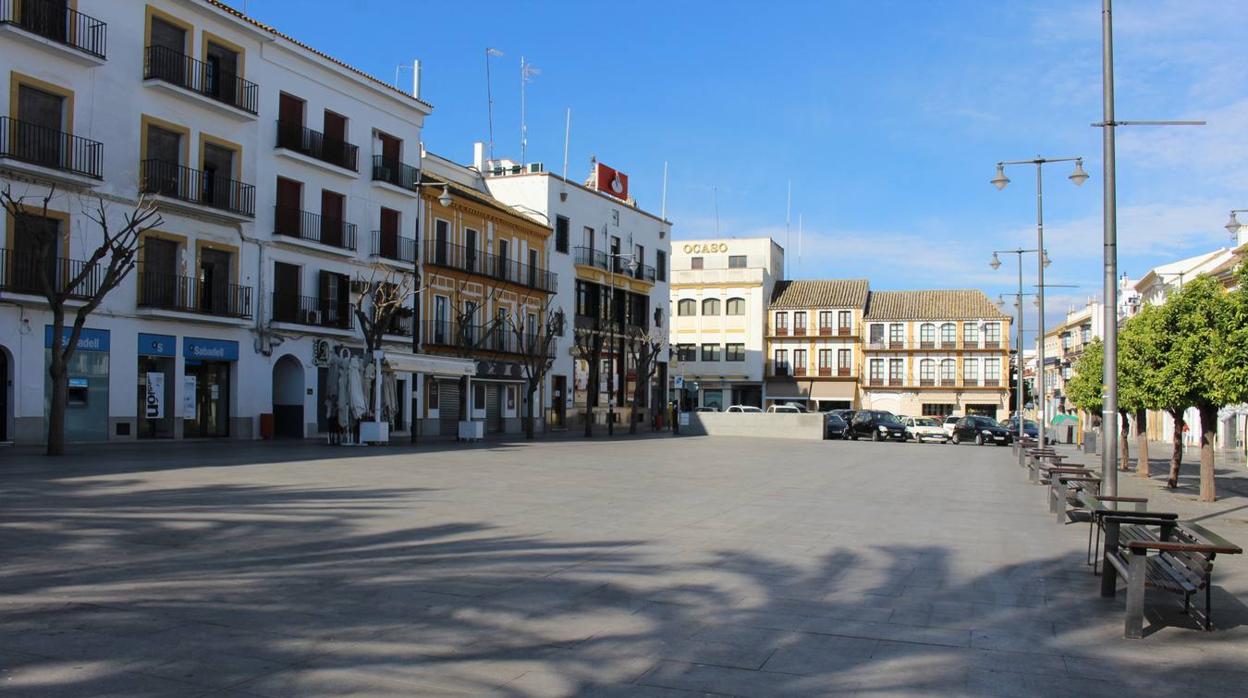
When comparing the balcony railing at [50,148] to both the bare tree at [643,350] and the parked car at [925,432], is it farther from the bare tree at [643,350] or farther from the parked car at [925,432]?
the parked car at [925,432]

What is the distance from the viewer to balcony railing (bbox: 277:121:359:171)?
34500 mm

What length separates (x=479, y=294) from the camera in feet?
148

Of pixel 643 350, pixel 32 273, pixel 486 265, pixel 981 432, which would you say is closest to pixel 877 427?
pixel 981 432

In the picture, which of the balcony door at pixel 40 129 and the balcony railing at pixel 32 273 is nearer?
the balcony railing at pixel 32 273

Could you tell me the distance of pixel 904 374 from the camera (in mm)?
80500

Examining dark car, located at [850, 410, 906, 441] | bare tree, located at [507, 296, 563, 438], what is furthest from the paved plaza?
dark car, located at [850, 410, 906, 441]

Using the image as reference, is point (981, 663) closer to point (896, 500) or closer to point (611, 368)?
point (896, 500)

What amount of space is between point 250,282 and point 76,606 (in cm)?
2774

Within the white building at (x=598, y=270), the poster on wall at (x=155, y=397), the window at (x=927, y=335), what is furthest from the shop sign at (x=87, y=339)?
the window at (x=927, y=335)

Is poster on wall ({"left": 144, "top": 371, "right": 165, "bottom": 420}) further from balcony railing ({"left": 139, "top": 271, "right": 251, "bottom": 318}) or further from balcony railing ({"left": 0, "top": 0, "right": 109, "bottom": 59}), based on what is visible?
balcony railing ({"left": 0, "top": 0, "right": 109, "bottom": 59})

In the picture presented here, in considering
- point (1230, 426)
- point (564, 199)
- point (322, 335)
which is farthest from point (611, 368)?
point (1230, 426)

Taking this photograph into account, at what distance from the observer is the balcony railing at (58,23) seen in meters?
25.5

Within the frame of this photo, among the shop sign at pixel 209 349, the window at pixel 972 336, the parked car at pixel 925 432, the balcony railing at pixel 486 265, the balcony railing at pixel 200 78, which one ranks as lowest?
the parked car at pixel 925 432

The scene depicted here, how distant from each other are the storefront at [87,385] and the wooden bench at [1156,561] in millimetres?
26312
